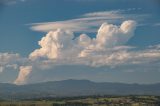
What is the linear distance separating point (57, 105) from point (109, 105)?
73.8 feet

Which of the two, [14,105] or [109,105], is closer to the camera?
[109,105]

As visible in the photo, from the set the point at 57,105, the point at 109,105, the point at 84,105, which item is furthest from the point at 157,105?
the point at 57,105

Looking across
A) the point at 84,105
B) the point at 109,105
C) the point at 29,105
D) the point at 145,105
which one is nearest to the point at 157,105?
the point at 145,105

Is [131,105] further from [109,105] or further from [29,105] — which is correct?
[29,105]

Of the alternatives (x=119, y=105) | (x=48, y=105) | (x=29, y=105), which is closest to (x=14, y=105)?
(x=29, y=105)

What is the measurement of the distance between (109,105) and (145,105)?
15.4 m

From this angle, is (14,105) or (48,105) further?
(14,105)

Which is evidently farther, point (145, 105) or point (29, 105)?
point (29, 105)

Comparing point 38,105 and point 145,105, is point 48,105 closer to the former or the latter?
point 38,105

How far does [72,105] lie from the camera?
18038 cm

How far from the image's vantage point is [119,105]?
179 m

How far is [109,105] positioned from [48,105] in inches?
1031

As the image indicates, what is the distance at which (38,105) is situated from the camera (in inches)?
7096

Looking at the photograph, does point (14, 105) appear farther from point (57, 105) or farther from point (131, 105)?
point (131, 105)
